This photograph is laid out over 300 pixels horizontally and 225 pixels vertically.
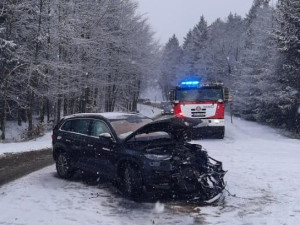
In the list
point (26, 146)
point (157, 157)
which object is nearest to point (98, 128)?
point (157, 157)

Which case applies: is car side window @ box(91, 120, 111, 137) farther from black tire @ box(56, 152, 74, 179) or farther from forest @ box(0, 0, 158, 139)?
forest @ box(0, 0, 158, 139)

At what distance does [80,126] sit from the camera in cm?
1139

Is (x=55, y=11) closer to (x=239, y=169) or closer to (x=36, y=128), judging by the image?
(x=36, y=128)

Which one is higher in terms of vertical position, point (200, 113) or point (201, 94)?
point (201, 94)

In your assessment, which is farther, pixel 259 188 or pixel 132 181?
pixel 259 188

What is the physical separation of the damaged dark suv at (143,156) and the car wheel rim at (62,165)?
179mm

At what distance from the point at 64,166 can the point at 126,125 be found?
2425mm

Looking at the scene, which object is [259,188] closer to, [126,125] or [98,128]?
[126,125]

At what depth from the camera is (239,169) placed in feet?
41.4

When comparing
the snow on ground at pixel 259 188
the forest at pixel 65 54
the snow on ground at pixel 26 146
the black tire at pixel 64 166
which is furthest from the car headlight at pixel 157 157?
the forest at pixel 65 54

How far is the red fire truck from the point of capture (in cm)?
2067

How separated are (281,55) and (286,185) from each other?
22.4 meters

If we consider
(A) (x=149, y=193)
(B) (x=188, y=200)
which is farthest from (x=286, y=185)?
(A) (x=149, y=193)

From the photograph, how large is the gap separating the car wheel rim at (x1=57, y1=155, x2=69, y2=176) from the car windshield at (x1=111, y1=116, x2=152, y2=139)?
86.0 inches
